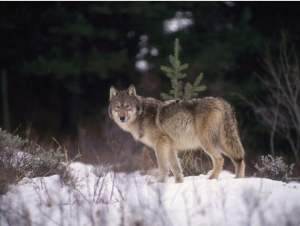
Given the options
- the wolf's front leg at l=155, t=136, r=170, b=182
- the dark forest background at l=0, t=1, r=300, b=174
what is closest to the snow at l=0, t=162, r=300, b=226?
the wolf's front leg at l=155, t=136, r=170, b=182

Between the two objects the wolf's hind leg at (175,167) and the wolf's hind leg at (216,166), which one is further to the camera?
the wolf's hind leg at (175,167)

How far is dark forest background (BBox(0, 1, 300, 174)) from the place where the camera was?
61.5 ft

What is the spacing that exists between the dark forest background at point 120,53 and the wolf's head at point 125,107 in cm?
952

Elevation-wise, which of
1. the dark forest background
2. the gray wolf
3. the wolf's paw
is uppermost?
the dark forest background

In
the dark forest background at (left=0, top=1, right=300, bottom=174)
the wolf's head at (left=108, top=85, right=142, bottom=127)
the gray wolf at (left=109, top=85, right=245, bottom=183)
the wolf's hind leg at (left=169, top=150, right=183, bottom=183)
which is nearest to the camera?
the gray wolf at (left=109, top=85, right=245, bottom=183)

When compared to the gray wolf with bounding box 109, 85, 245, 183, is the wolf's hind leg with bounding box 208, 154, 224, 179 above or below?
below

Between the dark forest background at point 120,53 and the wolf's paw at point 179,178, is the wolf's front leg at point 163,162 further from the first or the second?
the dark forest background at point 120,53

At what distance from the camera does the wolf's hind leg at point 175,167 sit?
7216 mm

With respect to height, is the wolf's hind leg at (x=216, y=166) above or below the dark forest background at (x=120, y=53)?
below

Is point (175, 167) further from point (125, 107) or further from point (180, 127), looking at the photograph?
point (125, 107)

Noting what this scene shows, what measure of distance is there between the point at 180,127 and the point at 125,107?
3.16 feet

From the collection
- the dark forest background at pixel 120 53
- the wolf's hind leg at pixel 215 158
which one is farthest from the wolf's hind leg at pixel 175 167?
the dark forest background at pixel 120 53

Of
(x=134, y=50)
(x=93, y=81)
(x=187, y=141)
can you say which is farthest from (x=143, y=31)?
(x=187, y=141)

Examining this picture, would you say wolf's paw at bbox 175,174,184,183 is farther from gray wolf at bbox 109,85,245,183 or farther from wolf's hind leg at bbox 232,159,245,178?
wolf's hind leg at bbox 232,159,245,178
